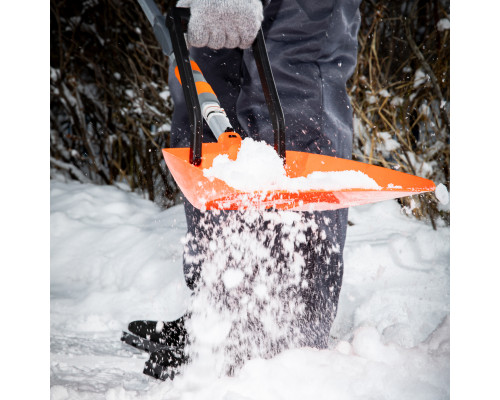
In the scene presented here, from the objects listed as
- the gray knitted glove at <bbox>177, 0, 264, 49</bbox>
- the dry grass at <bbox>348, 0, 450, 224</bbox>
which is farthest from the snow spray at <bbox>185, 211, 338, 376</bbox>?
the dry grass at <bbox>348, 0, 450, 224</bbox>

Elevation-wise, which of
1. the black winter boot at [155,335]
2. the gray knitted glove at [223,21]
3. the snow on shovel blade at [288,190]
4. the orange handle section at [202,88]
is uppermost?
the gray knitted glove at [223,21]

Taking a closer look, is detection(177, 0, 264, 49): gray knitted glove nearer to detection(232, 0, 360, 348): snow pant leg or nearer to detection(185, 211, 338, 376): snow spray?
detection(232, 0, 360, 348): snow pant leg

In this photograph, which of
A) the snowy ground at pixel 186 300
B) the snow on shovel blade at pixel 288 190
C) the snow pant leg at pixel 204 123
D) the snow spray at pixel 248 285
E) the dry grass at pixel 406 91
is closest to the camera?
the snow on shovel blade at pixel 288 190

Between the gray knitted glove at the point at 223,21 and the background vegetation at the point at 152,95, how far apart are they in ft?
3.17

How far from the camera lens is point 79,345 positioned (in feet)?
4.04

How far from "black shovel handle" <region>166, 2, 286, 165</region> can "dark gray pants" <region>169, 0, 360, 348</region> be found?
0.57 ft

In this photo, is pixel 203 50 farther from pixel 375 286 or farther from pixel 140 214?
pixel 140 214

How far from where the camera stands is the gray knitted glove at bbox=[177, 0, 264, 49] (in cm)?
93

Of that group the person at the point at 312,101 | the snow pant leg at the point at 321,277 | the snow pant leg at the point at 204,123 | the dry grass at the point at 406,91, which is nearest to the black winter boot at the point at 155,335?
the person at the point at 312,101

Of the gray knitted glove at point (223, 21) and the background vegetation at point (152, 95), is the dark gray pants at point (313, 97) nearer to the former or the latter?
the gray knitted glove at point (223, 21)

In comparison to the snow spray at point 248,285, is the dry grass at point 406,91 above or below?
above

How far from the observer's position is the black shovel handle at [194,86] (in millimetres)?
888

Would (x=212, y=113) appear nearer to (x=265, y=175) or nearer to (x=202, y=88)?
(x=202, y=88)
